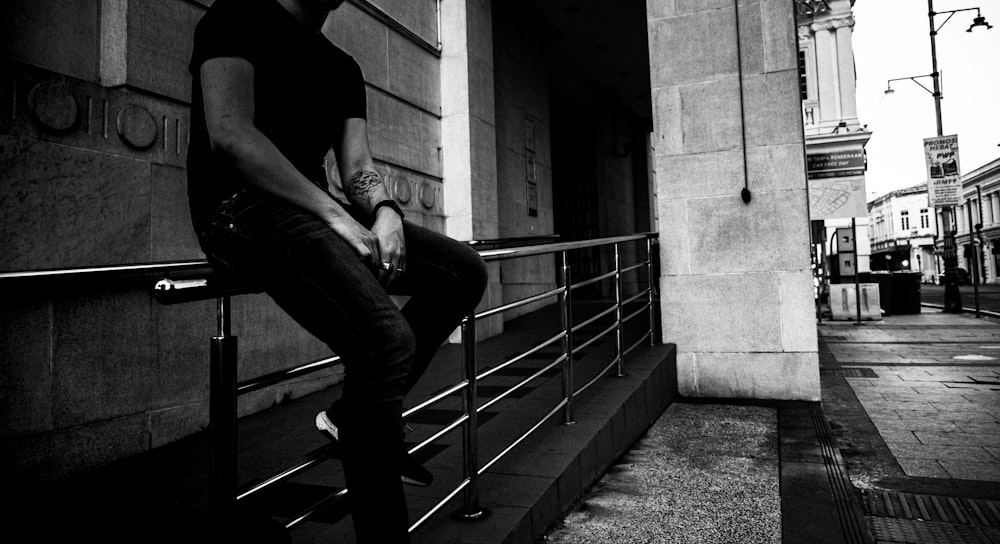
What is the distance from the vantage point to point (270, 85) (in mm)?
1366

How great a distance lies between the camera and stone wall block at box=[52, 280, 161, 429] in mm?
2828

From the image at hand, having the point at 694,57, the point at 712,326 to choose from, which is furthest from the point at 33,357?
the point at 694,57

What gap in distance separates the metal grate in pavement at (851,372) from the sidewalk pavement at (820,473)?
46 centimetres

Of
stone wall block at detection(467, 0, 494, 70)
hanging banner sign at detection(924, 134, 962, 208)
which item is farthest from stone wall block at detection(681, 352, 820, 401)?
hanging banner sign at detection(924, 134, 962, 208)

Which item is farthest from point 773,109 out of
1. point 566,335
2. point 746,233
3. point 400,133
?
point 400,133

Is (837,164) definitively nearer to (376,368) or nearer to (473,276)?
(473,276)

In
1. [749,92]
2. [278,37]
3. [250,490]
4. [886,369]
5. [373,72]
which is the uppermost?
[373,72]

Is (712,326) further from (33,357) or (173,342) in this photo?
(33,357)

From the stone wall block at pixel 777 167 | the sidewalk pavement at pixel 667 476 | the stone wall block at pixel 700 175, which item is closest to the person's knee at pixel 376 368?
the sidewalk pavement at pixel 667 476

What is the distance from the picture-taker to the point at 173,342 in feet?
11.0

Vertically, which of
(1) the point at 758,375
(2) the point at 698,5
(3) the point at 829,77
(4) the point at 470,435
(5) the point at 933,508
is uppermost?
(3) the point at 829,77

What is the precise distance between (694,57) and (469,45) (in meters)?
2.58

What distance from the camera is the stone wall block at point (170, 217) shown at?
337 centimetres

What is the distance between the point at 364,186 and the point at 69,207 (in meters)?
2.25
